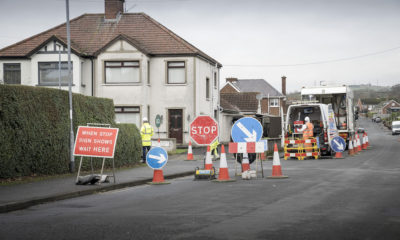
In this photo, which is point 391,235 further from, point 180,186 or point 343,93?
point 343,93

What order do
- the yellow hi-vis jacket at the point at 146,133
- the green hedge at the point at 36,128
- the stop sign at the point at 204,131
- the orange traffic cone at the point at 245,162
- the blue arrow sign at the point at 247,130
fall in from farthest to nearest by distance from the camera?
1. the yellow hi-vis jacket at the point at 146,133
2. the stop sign at the point at 204,131
3. the orange traffic cone at the point at 245,162
4. the blue arrow sign at the point at 247,130
5. the green hedge at the point at 36,128

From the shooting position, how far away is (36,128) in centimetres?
1628

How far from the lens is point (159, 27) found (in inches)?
1673

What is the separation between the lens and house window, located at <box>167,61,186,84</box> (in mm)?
40719

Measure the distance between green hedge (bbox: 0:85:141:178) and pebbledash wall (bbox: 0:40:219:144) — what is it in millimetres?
19423

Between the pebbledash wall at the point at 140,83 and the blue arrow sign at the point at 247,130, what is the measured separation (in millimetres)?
23721

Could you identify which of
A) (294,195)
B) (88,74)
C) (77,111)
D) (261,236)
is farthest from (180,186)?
(88,74)

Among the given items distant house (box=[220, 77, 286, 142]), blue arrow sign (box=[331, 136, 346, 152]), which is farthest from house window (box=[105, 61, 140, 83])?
blue arrow sign (box=[331, 136, 346, 152])

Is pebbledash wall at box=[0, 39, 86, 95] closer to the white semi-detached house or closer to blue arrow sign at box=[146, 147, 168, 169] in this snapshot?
the white semi-detached house

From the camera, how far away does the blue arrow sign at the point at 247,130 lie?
1627 centimetres


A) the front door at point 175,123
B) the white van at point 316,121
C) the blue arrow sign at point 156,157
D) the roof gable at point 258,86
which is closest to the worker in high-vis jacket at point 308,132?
the white van at point 316,121

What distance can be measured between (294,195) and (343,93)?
22575 mm

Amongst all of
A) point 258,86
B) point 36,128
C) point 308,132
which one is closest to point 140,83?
point 308,132

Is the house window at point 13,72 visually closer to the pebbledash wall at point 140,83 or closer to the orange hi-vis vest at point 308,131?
the pebbledash wall at point 140,83
